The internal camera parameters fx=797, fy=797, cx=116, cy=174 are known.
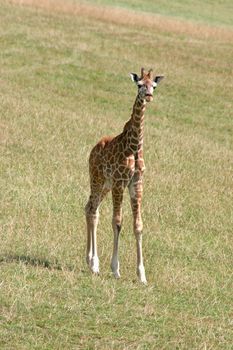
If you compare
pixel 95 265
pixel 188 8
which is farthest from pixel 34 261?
pixel 188 8

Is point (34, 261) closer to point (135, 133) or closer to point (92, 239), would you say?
point (92, 239)

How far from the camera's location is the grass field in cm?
898

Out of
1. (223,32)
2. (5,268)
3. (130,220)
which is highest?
(5,268)

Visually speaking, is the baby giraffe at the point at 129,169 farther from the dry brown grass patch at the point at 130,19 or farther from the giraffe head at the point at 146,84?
the dry brown grass patch at the point at 130,19

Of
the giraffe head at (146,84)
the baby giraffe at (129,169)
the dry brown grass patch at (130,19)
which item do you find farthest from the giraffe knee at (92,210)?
the dry brown grass patch at (130,19)

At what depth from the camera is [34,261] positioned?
35.8 ft

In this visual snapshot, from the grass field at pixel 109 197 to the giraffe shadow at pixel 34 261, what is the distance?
0.11 ft

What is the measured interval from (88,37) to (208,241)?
2734cm

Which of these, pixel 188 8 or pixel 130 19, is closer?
pixel 130 19

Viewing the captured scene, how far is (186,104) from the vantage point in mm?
31641

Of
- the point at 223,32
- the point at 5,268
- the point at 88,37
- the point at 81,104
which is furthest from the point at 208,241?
the point at 223,32

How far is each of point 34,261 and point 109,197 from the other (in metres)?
5.35

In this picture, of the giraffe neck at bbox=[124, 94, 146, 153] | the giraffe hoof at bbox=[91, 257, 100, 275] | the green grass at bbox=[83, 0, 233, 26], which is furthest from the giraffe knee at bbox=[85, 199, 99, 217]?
the green grass at bbox=[83, 0, 233, 26]

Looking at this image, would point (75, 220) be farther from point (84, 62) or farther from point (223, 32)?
point (223, 32)
